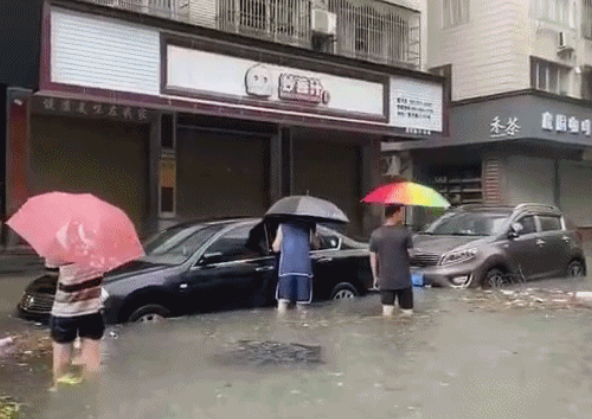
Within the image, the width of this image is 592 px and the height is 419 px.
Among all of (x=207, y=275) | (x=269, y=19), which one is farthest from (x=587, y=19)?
(x=207, y=275)

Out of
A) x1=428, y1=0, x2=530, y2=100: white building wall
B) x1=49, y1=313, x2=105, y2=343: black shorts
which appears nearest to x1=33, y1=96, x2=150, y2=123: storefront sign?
x1=49, y1=313, x2=105, y2=343: black shorts

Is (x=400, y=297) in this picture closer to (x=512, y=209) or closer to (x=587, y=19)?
(x=512, y=209)

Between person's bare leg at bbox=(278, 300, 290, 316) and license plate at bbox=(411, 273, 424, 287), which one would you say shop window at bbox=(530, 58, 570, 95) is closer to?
license plate at bbox=(411, 273, 424, 287)

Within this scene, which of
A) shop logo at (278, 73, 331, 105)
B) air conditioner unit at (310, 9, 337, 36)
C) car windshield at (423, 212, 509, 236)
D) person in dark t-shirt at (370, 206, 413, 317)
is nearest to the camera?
person in dark t-shirt at (370, 206, 413, 317)

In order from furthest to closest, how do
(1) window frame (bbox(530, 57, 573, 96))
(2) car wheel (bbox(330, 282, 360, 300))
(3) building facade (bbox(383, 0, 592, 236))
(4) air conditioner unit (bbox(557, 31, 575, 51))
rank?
(4) air conditioner unit (bbox(557, 31, 575, 51))
(1) window frame (bbox(530, 57, 573, 96))
(3) building facade (bbox(383, 0, 592, 236))
(2) car wheel (bbox(330, 282, 360, 300))

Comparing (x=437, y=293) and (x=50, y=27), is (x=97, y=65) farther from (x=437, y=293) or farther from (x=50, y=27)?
(x=437, y=293)

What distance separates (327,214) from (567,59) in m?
18.3

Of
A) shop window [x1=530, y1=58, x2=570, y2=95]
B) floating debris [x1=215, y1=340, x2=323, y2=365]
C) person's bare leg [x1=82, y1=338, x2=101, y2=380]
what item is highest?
shop window [x1=530, y1=58, x2=570, y2=95]

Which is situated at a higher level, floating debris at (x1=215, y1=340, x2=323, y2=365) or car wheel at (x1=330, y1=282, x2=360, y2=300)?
car wheel at (x1=330, y1=282, x2=360, y2=300)

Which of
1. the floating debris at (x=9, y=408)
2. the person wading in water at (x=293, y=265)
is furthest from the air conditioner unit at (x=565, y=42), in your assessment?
the floating debris at (x=9, y=408)

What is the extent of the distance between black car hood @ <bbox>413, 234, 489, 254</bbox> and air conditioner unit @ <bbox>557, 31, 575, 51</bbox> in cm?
1424

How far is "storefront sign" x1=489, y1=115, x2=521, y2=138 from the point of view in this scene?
2203 centimetres

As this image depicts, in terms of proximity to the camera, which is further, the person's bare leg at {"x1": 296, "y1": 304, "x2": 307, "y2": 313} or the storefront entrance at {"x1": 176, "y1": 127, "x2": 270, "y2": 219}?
the storefront entrance at {"x1": 176, "y1": 127, "x2": 270, "y2": 219}

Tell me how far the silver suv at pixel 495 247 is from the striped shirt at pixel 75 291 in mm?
6707
